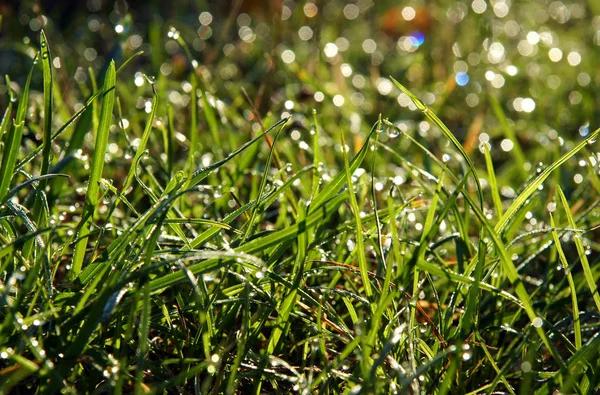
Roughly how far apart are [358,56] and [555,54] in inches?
37.8

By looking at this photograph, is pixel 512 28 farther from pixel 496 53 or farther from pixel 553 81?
pixel 553 81

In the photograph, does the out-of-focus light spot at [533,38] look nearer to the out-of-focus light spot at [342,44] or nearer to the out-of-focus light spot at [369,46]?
the out-of-focus light spot at [369,46]

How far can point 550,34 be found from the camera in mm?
3664

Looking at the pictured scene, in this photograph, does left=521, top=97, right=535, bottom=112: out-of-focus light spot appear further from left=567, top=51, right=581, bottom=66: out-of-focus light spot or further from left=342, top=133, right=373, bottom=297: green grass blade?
→ left=342, top=133, right=373, bottom=297: green grass blade

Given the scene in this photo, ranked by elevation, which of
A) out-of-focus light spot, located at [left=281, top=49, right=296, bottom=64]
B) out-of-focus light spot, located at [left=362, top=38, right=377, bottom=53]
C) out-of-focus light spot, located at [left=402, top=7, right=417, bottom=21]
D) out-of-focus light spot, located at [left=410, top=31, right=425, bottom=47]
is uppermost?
out-of-focus light spot, located at [left=402, top=7, right=417, bottom=21]

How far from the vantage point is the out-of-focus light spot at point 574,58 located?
3112 mm

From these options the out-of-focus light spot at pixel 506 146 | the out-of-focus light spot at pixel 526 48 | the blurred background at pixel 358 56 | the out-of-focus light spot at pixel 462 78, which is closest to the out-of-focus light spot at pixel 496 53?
the blurred background at pixel 358 56

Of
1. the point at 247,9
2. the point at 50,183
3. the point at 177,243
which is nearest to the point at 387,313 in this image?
the point at 177,243

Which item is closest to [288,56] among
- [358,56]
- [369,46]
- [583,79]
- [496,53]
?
[358,56]

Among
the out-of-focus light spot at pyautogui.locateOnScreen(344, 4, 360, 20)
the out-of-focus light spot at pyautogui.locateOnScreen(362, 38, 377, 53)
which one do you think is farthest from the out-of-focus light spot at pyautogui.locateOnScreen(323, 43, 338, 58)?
the out-of-focus light spot at pyautogui.locateOnScreen(344, 4, 360, 20)

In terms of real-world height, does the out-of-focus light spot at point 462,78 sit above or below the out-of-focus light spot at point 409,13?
below

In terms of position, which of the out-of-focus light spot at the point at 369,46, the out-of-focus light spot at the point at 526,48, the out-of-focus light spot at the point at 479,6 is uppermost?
the out-of-focus light spot at the point at 479,6

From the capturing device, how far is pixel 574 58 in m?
3.18

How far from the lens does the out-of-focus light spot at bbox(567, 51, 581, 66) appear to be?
3.11m
